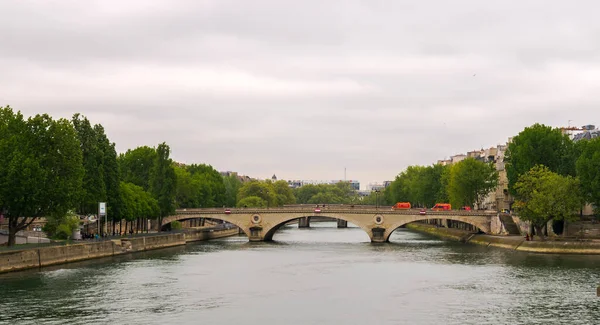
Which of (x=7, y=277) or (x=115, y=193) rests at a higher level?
(x=115, y=193)

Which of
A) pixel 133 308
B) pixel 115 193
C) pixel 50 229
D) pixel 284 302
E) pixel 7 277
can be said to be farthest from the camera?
pixel 115 193

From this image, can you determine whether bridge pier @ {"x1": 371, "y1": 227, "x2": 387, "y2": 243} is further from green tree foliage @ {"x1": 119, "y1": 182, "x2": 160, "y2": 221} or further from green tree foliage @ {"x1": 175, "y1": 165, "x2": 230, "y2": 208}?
green tree foliage @ {"x1": 175, "y1": 165, "x2": 230, "y2": 208}

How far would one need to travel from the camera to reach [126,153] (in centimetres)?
14325

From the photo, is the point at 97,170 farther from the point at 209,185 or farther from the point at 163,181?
the point at 209,185

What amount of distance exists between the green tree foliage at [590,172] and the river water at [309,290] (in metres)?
10.7

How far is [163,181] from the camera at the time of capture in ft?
419

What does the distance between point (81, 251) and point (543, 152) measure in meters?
58.5

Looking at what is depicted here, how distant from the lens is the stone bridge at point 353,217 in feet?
397

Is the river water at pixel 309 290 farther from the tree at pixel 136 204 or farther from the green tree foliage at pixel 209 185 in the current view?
the green tree foliage at pixel 209 185

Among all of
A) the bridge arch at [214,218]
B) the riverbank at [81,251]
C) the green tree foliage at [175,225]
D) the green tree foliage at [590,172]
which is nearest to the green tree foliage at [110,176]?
the riverbank at [81,251]

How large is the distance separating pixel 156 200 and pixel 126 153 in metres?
20.7

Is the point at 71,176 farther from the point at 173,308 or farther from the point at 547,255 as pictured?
the point at 547,255

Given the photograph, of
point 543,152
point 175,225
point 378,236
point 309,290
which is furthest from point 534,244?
point 175,225

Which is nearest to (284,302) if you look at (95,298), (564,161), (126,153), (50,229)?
(95,298)
